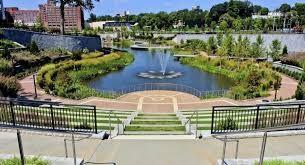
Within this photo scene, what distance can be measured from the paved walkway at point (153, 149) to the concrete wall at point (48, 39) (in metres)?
43.9

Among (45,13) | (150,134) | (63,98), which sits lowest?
(63,98)

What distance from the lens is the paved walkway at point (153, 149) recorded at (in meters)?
8.68

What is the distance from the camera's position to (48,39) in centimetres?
5234

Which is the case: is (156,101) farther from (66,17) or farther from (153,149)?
(66,17)

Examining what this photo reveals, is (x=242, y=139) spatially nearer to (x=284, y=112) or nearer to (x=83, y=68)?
(x=284, y=112)

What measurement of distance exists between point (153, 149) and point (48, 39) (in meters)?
47.8

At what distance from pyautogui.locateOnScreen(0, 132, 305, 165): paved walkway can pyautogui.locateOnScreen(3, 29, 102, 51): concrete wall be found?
1729 inches

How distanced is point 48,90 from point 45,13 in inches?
5523

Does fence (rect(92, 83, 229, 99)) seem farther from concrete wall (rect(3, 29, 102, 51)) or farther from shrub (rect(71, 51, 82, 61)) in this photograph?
concrete wall (rect(3, 29, 102, 51))

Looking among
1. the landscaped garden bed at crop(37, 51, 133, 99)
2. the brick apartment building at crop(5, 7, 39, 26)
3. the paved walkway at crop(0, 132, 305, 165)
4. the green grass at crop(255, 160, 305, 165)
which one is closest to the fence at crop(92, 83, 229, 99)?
the landscaped garden bed at crop(37, 51, 133, 99)

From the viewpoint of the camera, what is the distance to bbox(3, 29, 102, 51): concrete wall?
52.1 metres

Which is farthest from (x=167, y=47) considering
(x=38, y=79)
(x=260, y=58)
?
(x=38, y=79)

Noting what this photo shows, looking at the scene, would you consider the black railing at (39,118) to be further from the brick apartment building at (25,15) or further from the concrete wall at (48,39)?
the brick apartment building at (25,15)

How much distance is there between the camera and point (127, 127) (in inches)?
512
